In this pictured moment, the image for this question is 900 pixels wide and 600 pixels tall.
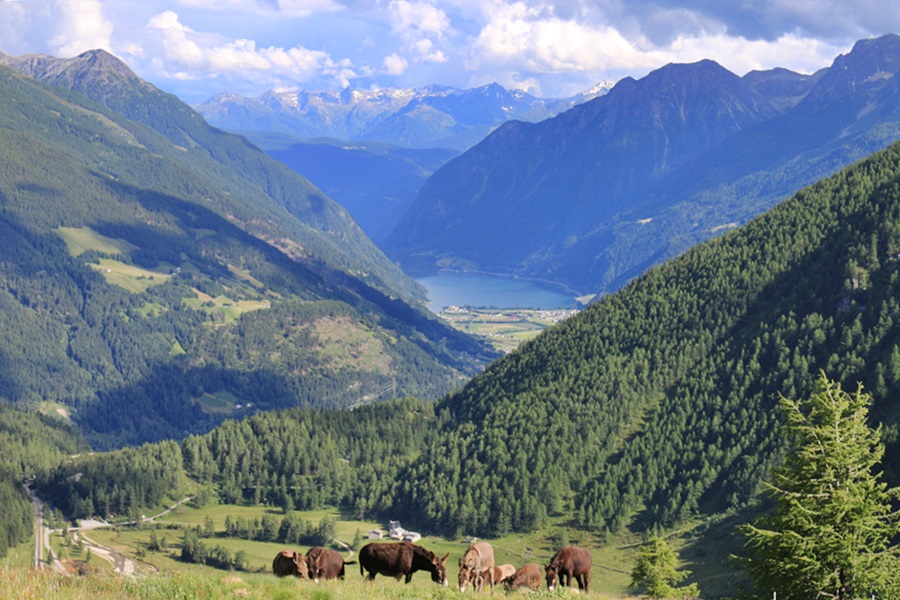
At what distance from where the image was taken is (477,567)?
44469mm

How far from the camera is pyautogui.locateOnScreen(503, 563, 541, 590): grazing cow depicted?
46.6m

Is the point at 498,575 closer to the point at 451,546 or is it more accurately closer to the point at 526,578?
the point at 526,578

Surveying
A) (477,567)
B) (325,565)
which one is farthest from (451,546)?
(325,565)

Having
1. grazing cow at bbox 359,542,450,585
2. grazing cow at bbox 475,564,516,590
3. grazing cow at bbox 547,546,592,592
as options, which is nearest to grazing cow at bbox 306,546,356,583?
grazing cow at bbox 359,542,450,585

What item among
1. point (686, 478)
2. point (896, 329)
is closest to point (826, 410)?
point (686, 478)

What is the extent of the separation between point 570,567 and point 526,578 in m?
4.35

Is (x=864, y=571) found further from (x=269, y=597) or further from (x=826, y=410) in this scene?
(x=269, y=597)

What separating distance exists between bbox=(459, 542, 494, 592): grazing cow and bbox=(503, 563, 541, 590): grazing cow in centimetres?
172

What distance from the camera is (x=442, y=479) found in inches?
7815

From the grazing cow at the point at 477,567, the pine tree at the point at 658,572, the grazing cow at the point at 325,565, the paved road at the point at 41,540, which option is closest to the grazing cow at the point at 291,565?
the grazing cow at the point at 325,565

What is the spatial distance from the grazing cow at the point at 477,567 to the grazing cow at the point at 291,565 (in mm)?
7907

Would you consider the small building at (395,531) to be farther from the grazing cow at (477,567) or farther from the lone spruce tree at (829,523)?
the lone spruce tree at (829,523)

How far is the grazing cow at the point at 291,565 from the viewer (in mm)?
44250

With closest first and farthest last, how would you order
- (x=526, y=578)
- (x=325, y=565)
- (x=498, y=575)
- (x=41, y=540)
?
(x=325, y=565), (x=526, y=578), (x=498, y=575), (x=41, y=540)
